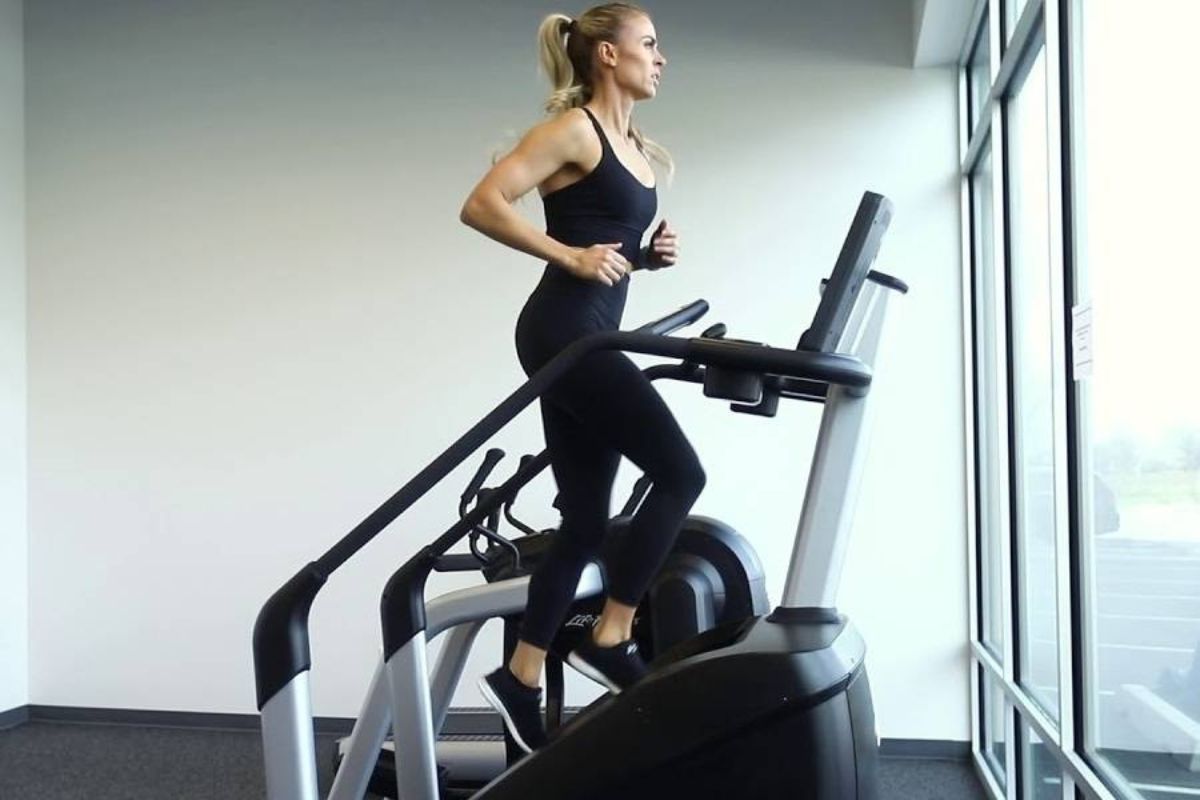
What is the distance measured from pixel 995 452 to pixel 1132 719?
152 centimetres

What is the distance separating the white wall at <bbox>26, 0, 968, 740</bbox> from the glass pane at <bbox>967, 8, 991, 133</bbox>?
3.0 inches

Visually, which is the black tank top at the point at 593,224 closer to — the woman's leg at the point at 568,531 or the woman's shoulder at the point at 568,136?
the woman's shoulder at the point at 568,136

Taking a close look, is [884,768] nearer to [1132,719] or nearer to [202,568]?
[1132,719]

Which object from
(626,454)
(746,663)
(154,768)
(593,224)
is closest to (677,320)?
(593,224)

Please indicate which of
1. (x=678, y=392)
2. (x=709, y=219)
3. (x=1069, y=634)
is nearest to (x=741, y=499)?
(x=678, y=392)

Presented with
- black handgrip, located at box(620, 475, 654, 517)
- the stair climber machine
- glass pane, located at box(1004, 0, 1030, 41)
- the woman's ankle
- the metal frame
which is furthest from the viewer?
glass pane, located at box(1004, 0, 1030, 41)

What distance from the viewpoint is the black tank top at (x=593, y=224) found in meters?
1.91

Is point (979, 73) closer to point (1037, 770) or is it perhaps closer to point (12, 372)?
point (1037, 770)

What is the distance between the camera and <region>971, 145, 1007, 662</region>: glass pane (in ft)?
10.8

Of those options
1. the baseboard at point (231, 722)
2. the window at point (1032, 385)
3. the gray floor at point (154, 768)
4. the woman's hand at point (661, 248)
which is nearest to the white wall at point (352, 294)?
the baseboard at point (231, 722)

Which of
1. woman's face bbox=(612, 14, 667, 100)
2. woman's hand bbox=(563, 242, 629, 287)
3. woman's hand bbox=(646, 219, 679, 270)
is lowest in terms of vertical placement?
woman's hand bbox=(563, 242, 629, 287)

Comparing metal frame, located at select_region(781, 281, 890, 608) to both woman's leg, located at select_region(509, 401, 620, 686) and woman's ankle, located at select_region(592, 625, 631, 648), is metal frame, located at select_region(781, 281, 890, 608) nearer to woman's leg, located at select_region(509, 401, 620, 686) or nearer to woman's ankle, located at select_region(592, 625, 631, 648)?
woman's ankle, located at select_region(592, 625, 631, 648)

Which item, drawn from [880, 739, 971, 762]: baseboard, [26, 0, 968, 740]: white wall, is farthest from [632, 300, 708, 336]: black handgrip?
[880, 739, 971, 762]: baseboard

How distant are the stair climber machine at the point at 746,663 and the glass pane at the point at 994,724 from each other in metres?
1.79
